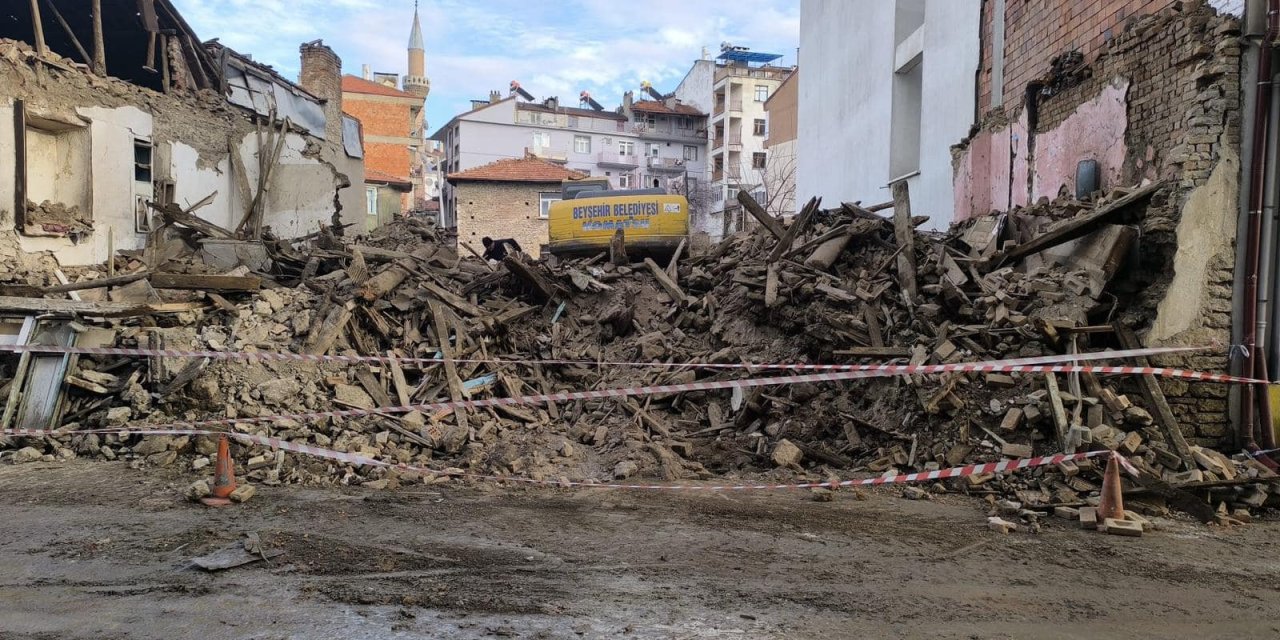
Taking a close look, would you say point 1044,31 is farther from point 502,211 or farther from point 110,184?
point 502,211

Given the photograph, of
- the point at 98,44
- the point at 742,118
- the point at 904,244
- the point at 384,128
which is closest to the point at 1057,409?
the point at 904,244

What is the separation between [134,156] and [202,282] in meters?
5.44

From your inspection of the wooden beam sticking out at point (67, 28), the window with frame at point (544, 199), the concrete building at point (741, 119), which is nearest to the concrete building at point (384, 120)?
the window with frame at point (544, 199)

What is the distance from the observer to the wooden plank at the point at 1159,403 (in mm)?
6211

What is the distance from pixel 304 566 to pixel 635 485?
9.58 feet

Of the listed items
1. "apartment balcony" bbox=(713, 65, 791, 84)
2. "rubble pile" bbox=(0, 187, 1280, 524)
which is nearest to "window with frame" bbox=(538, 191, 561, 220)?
"apartment balcony" bbox=(713, 65, 791, 84)

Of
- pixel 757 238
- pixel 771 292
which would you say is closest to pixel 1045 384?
pixel 771 292

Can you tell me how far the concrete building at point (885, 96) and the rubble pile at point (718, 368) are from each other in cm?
453

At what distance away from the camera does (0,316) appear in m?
8.30

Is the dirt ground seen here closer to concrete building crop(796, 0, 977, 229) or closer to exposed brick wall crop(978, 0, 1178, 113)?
exposed brick wall crop(978, 0, 1178, 113)

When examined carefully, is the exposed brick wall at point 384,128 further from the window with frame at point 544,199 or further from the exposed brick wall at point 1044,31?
the exposed brick wall at point 1044,31

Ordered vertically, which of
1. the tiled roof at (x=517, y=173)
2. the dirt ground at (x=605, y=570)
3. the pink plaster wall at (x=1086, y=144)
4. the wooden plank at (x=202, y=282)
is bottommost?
the dirt ground at (x=605, y=570)

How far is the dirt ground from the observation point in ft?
12.6

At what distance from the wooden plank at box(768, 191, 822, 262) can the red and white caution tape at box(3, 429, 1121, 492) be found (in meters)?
4.35
